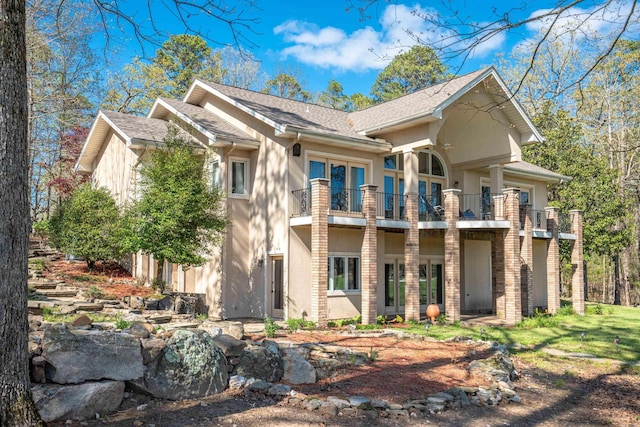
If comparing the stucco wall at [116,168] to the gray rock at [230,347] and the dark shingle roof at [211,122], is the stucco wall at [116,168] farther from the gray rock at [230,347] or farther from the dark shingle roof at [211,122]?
the gray rock at [230,347]

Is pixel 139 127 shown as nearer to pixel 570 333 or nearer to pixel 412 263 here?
pixel 412 263

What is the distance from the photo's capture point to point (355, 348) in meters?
11.0

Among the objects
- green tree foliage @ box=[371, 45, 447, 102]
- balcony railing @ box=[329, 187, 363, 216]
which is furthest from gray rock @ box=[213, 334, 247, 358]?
green tree foliage @ box=[371, 45, 447, 102]

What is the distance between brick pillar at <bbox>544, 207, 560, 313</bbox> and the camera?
19906 millimetres

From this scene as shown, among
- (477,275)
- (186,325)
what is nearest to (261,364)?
(186,325)

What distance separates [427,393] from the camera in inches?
304

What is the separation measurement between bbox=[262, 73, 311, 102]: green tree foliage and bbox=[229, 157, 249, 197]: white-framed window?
76.3ft

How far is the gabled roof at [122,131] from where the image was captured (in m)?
17.8

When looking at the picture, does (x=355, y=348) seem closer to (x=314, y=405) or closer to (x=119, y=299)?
(x=314, y=405)

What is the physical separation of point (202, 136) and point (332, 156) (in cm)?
451

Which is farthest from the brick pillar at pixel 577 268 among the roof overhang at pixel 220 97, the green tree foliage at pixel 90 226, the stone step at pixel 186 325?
the green tree foliage at pixel 90 226

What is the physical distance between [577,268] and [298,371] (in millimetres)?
16880

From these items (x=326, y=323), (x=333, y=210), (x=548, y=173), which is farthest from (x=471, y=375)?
(x=548, y=173)

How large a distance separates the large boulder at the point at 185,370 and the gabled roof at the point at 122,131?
10833mm
